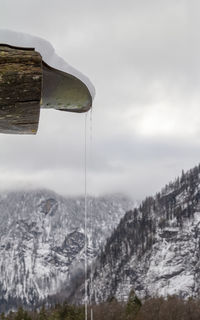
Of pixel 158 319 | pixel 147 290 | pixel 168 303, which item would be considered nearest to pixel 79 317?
pixel 158 319

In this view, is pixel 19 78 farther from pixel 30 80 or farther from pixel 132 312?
pixel 132 312

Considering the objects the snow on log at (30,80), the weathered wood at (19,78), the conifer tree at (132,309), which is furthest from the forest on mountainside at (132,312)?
the weathered wood at (19,78)

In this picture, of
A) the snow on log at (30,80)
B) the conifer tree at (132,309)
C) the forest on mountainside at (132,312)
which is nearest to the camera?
the snow on log at (30,80)

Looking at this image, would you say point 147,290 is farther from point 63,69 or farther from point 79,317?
point 63,69

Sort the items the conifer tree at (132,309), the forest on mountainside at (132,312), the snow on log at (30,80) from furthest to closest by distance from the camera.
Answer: the conifer tree at (132,309), the forest on mountainside at (132,312), the snow on log at (30,80)

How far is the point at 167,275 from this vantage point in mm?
194500

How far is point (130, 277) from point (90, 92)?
664 ft

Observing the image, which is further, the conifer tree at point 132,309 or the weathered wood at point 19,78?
the conifer tree at point 132,309

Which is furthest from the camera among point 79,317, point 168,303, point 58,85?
point 168,303

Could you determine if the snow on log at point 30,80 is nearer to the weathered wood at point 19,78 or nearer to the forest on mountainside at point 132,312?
the weathered wood at point 19,78

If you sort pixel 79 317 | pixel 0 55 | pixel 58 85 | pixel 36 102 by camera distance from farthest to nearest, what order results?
pixel 79 317 < pixel 58 85 < pixel 36 102 < pixel 0 55

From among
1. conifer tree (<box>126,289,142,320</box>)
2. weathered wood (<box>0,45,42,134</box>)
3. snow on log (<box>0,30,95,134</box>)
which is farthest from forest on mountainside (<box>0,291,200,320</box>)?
weathered wood (<box>0,45,42,134</box>)

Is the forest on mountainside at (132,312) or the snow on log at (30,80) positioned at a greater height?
the snow on log at (30,80)

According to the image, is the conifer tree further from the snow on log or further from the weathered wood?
the weathered wood
